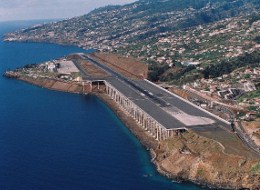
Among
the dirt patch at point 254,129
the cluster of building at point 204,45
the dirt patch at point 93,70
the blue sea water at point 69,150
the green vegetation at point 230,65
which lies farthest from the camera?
the cluster of building at point 204,45

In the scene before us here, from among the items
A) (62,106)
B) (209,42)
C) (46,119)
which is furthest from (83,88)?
(209,42)

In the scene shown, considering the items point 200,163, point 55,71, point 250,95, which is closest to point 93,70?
point 55,71

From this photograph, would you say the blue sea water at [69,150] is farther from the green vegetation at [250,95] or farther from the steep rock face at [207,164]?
the green vegetation at [250,95]

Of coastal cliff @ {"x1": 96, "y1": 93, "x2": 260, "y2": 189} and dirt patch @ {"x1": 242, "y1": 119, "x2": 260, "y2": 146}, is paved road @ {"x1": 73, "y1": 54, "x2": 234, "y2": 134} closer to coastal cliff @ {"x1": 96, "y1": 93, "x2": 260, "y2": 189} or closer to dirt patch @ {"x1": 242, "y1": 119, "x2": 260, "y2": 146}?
dirt patch @ {"x1": 242, "y1": 119, "x2": 260, "y2": 146}

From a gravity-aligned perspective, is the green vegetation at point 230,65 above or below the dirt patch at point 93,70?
above

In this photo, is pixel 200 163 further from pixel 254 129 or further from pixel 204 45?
pixel 204 45

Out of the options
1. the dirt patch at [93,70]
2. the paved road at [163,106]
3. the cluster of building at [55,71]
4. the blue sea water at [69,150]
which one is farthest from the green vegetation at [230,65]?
the cluster of building at [55,71]

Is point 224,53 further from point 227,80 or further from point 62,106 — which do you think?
point 62,106

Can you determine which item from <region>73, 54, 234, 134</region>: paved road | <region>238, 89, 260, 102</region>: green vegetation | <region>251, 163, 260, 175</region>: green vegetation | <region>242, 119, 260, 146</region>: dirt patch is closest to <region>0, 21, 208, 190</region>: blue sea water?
<region>73, 54, 234, 134</region>: paved road
